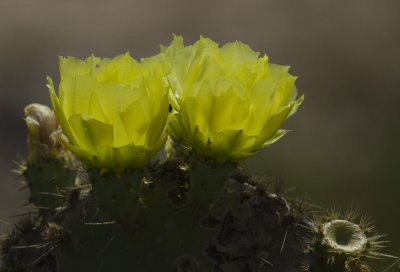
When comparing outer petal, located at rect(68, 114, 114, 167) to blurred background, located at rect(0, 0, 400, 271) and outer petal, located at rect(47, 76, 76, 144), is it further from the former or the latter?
blurred background, located at rect(0, 0, 400, 271)

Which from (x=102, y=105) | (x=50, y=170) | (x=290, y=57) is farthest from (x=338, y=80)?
(x=102, y=105)

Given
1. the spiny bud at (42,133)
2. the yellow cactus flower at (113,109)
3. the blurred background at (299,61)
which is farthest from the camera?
the blurred background at (299,61)

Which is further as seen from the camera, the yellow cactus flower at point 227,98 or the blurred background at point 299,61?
the blurred background at point 299,61

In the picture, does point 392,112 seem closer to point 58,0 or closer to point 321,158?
point 321,158

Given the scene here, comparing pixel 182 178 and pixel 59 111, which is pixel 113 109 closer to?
pixel 59 111

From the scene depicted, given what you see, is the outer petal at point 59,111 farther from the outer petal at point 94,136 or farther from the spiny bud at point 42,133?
the spiny bud at point 42,133

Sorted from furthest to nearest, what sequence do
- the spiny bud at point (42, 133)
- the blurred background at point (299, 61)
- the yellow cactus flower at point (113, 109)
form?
the blurred background at point (299, 61) < the spiny bud at point (42, 133) < the yellow cactus flower at point (113, 109)

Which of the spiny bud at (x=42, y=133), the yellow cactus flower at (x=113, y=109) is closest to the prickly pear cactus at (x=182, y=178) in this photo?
the yellow cactus flower at (x=113, y=109)

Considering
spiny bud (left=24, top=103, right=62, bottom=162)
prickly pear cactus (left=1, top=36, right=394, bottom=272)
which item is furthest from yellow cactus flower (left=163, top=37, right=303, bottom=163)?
spiny bud (left=24, top=103, right=62, bottom=162)
